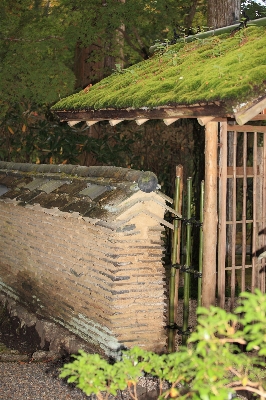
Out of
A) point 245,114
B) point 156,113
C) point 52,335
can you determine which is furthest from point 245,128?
point 52,335

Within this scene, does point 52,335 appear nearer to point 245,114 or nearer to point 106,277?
point 106,277

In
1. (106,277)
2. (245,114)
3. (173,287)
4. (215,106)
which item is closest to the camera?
(245,114)

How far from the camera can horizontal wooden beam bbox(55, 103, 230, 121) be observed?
5166 mm

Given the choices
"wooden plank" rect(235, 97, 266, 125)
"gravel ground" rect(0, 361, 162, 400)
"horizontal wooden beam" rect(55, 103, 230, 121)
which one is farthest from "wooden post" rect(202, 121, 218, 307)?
"gravel ground" rect(0, 361, 162, 400)

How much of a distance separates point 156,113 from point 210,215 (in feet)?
3.56

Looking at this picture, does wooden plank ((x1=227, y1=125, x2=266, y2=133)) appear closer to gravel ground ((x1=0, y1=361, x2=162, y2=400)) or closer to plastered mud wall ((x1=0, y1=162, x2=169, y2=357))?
plastered mud wall ((x1=0, y1=162, x2=169, y2=357))

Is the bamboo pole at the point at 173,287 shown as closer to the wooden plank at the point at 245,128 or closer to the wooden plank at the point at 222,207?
the wooden plank at the point at 222,207

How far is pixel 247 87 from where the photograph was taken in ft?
16.2

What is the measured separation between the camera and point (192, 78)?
5.93m

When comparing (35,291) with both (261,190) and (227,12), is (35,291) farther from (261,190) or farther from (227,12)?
(227,12)

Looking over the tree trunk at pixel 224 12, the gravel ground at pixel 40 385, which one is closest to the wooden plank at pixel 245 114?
the gravel ground at pixel 40 385

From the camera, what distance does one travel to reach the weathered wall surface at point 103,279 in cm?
614

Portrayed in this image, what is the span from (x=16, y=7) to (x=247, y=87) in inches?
492

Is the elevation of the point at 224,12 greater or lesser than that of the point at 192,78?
greater
